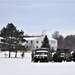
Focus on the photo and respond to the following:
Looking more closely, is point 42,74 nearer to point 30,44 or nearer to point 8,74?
point 8,74

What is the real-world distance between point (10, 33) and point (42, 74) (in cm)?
6437

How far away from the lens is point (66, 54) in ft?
165

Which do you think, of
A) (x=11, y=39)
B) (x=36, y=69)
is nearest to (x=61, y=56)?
(x=36, y=69)

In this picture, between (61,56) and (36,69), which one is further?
(61,56)

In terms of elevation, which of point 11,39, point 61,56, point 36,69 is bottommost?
point 36,69

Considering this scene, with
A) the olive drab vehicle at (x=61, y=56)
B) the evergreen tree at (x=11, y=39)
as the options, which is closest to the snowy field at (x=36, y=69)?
the olive drab vehicle at (x=61, y=56)

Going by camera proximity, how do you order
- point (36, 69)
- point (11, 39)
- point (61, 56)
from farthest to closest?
point (11, 39) → point (61, 56) → point (36, 69)

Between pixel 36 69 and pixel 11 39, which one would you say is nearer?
pixel 36 69

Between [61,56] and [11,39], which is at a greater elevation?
[11,39]

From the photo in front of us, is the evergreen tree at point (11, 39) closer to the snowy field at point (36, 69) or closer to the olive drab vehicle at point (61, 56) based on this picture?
the olive drab vehicle at point (61, 56)

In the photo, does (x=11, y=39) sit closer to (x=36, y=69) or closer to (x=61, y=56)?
(x=61, y=56)

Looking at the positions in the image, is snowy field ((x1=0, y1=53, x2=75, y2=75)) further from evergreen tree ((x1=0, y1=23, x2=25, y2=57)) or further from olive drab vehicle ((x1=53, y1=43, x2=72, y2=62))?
evergreen tree ((x1=0, y1=23, x2=25, y2=57))

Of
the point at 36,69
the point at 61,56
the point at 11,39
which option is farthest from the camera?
the point at 11,39

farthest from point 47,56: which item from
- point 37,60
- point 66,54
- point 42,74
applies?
point 42,74
